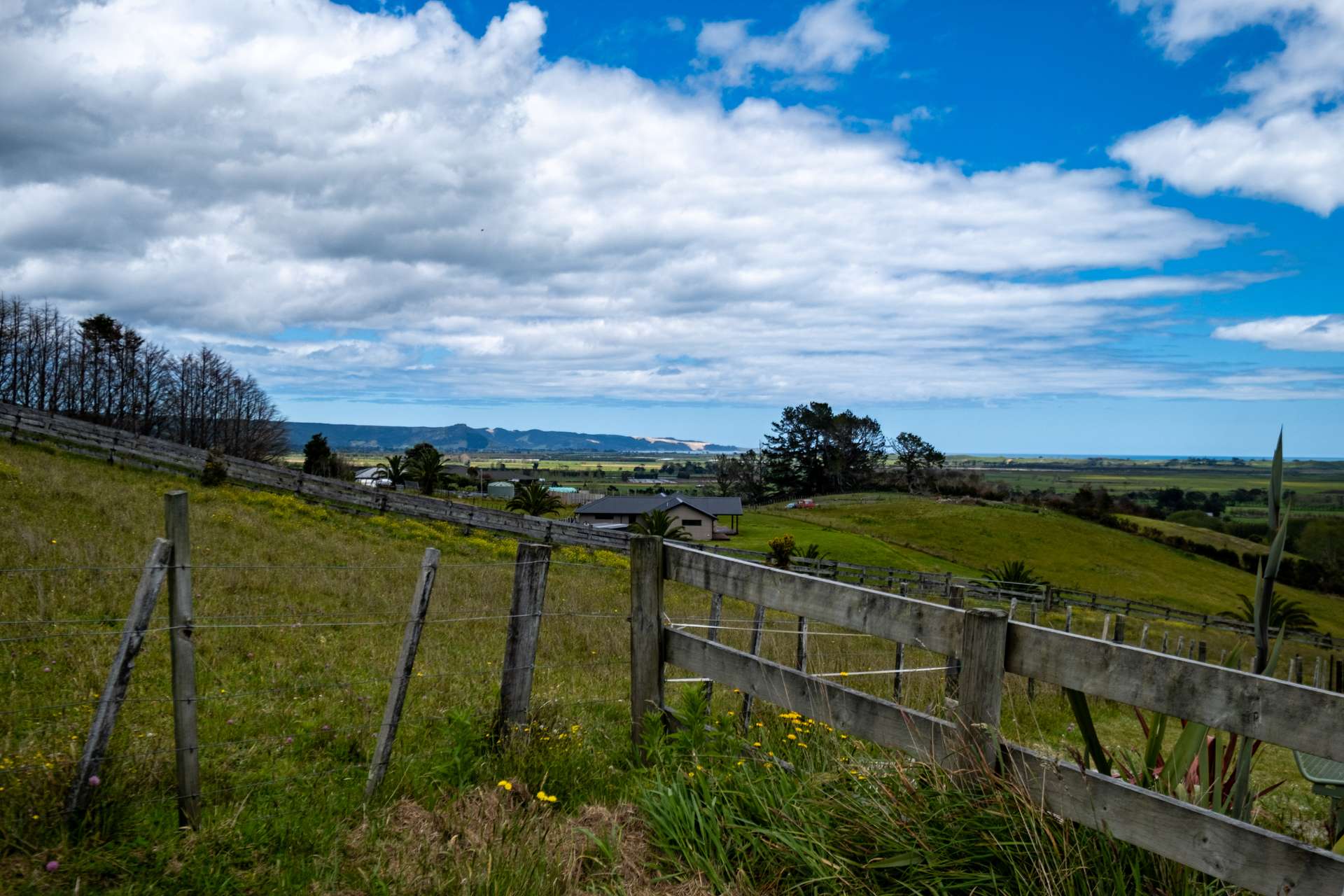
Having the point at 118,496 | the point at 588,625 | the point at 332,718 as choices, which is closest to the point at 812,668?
the point at 588,625

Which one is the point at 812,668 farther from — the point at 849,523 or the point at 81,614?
the point at 849,523

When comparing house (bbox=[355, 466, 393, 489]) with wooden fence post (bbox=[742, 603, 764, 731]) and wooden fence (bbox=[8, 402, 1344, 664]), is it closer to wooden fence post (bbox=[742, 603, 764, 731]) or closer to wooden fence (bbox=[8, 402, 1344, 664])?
wooden fence (bbox=[8, 402, 1344, 664])

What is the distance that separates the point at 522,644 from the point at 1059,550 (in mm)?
75802

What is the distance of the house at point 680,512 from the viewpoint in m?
70.6

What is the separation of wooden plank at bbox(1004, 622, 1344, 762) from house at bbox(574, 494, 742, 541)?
64110 millimetres

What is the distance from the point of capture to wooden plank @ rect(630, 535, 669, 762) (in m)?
5.24

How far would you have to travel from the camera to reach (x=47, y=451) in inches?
1075

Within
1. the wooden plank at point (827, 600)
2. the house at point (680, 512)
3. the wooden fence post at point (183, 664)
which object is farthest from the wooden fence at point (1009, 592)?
the wooden fence post at point (183, 664)

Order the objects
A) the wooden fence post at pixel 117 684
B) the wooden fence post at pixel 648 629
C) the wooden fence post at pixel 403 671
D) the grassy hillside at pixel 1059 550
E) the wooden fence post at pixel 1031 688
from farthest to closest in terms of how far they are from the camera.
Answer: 1. the grassy hillside at pixel 1059 550
2. the wooden fence post at pixel 1031 688
3. the wooden fence post at pixel 648 629
4. the wooden fence post at pixel 403 671
5. the wooden fence post at pixel 117 684

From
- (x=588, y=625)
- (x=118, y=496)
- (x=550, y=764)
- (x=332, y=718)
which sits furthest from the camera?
(x=118, y=496)

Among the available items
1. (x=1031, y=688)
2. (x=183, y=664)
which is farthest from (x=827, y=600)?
(x=1031, y=688)

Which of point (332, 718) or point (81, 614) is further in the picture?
point (81, 614)

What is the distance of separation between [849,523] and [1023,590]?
34.2 m

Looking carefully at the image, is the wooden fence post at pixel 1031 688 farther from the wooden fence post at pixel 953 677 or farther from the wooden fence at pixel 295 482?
the wooden fence at pixel 295 482
